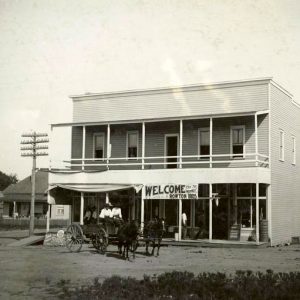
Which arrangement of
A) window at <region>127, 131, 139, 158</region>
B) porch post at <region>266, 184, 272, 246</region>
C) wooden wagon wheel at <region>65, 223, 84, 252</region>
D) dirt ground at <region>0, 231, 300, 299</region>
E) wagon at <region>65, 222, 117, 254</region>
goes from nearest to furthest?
dirt ground at <region>0, 231, 300, 299</region>, wagon at <region>65, 222, 117, 254</region>, wooden wagon wheel at <region>65, 223, 84, 252</region>, porch post at <region>266, 184, 272, 246</region>, window at <region>127, 131, 139, 158</region>

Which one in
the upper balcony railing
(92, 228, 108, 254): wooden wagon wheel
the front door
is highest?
the front door

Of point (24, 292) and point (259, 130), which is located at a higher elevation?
point (259, 130)

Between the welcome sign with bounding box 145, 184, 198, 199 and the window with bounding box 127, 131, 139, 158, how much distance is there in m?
4.22

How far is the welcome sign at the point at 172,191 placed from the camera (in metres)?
25.3

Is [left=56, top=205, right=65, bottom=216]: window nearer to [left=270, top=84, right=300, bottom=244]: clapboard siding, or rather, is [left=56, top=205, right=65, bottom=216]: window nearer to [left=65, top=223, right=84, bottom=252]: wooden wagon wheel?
[left=270, top=84, right=300, bottom=244]: clapboard siding

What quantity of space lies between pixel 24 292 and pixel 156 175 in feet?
51.4

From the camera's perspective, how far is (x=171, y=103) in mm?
29344

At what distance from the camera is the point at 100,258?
60.4 ft

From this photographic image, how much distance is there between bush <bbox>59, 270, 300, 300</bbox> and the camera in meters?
9.54

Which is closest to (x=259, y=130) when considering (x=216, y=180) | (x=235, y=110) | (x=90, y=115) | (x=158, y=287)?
(x=235, y=110)

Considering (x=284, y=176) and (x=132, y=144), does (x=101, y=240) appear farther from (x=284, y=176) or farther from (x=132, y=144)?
(x=284, y=176)

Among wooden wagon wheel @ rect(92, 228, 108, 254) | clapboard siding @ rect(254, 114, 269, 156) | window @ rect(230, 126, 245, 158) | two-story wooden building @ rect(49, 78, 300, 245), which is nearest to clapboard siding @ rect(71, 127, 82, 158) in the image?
two-story wooden building @ rect(49, 78, 300, 245)

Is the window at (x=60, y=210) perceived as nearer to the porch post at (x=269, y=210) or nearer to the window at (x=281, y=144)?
the window at (x=281, y=144)

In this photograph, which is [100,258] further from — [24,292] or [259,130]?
[259,130]
